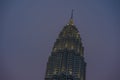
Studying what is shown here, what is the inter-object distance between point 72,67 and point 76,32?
58.1 feet

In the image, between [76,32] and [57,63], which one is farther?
[76,32]

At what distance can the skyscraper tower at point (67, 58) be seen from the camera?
274 feet

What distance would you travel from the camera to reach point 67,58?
287ft

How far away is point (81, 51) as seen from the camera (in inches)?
3654

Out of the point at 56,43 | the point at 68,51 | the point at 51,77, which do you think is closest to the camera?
the point at 51,77

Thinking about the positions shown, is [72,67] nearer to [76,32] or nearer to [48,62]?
[48,62]

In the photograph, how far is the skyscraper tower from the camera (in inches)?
3287

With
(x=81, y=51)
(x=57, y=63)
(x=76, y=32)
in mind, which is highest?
(x=76, y=32)

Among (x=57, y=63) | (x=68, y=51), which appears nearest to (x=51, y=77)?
(x=57, y=63)

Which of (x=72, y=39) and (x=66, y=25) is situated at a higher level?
(x=66, y=25)

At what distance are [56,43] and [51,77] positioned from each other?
16900 mm

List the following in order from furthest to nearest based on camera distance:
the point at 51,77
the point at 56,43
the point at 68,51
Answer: the point at 56,43
the point at 68,51
the point at 51,77

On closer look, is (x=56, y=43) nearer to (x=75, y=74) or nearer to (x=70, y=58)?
(x=70, y=58)

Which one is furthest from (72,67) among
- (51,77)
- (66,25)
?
(66,25)
